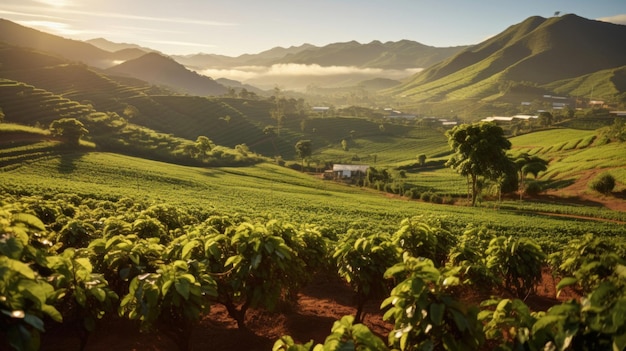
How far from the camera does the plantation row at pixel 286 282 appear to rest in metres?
5.70

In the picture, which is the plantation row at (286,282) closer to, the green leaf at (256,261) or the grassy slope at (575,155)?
the green leaf at (256,261)

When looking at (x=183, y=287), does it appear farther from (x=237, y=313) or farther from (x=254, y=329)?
(x=254, y=329)

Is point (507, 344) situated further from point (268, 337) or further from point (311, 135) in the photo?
point (311, 135)

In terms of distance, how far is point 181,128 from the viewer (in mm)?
177875

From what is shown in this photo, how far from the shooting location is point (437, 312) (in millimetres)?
6703

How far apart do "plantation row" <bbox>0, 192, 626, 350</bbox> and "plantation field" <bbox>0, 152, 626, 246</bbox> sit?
13787 millimetres

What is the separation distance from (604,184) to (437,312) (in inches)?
2905

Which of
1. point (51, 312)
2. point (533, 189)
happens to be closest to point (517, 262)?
point (51, 312)

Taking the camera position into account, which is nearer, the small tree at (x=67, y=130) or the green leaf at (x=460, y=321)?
the green leaf at (x=460, y=321)

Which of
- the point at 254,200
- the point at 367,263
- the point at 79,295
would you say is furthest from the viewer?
the point at 254,200

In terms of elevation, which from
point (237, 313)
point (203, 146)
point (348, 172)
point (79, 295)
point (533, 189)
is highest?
point (79, 295)

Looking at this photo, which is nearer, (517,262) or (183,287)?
(183,287)

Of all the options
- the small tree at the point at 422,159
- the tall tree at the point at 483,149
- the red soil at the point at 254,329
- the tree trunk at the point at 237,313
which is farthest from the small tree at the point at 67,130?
the small tree at the point at 422,159

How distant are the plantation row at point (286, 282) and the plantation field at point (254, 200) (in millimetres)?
13787
